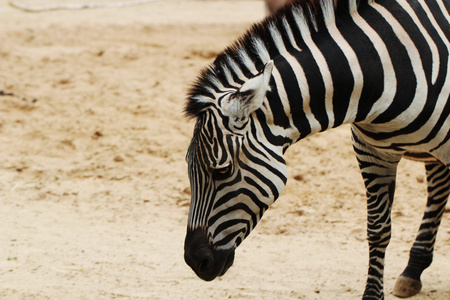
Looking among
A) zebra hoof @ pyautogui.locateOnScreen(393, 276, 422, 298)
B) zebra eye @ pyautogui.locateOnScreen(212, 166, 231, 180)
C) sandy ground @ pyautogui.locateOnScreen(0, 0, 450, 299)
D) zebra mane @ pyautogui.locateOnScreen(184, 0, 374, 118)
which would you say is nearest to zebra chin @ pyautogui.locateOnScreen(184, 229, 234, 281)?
zebra eye @ pyautogui.locateOnScreen(212, 166, 231, 180)

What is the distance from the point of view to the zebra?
3199 mm

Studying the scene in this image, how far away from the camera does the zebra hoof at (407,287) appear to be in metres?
4.64

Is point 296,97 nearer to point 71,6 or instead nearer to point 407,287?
point 407,287

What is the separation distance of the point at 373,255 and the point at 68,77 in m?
6.74

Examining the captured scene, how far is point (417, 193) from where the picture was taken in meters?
6.59

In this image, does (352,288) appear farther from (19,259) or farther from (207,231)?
(19,259)

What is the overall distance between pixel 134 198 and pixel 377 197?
311cm

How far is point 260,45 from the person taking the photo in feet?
11.0

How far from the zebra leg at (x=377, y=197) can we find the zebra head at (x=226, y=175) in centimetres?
111

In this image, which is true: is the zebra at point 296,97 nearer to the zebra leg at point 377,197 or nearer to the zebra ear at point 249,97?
the zebra ear at point 249,97

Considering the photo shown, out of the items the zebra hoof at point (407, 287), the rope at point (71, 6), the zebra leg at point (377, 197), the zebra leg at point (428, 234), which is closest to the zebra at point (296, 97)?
the zebra leg at point (377, 197)

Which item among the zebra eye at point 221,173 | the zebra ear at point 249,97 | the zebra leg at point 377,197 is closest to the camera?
the zebra ear at point 249,97

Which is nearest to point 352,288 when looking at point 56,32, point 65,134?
point 65,134

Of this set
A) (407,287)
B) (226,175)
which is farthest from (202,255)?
(407,287)
